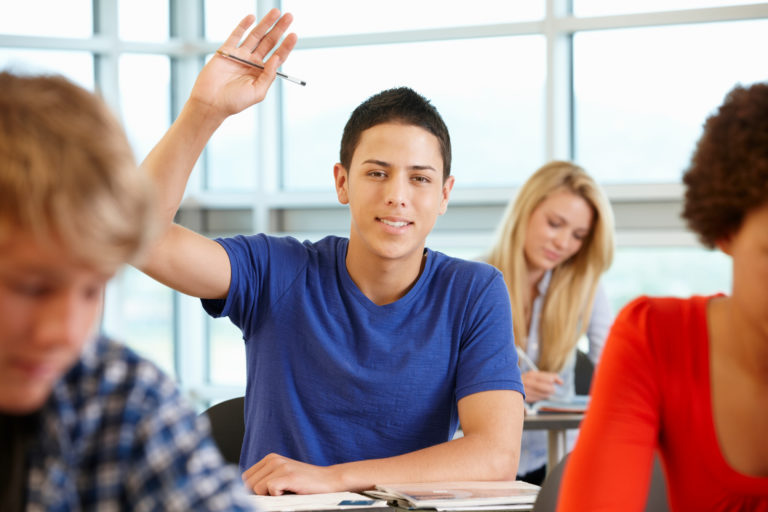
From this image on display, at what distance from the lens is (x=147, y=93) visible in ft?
17.3

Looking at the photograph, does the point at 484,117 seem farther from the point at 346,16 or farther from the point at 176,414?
the point at 176,414

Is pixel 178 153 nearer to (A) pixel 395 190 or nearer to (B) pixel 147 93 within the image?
(A) pixel 395 190

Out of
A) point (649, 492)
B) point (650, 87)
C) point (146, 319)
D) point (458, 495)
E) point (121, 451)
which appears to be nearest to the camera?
point (121, 451)

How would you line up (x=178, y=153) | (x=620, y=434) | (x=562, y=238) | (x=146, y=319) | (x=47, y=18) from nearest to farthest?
(x=620, y=434)
(x=178, y=153)
(x=562, y=238)
(x=47, y=18)
(x=146, y=319)

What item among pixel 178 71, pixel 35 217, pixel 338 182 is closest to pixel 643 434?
pixel 35 217

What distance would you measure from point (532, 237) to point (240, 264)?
1.65 metres

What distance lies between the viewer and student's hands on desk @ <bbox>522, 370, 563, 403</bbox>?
9.86ft

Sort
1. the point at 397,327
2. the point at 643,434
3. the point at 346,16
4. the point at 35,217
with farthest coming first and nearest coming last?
1. the point at 346,16
2. the point at 397,327
3. the point at 643,434
4. the point at 35,217

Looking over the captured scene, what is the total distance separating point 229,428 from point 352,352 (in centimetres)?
38

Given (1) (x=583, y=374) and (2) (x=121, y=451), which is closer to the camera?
(2) (x=121, y=451)

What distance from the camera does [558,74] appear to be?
4.77 m

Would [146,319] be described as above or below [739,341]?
below

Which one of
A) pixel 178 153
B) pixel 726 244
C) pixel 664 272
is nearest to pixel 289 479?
pixel 178 153

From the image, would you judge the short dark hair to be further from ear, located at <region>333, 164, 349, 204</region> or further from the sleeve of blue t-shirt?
the sleeve of blue t-shirt
